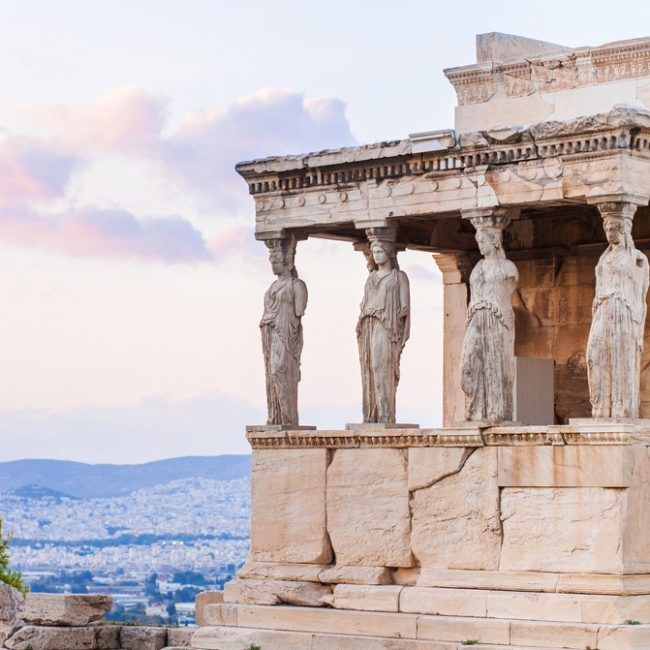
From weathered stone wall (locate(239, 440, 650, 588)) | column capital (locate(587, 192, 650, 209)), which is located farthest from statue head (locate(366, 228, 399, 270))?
column capital (locate(587, 192, 650, 209))

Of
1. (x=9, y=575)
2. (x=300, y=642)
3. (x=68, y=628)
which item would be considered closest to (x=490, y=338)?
(x=300, y=642)

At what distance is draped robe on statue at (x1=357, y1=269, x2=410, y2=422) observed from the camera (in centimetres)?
2080

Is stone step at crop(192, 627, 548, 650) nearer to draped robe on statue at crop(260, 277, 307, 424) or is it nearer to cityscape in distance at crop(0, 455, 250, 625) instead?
draped robe on statue at crop(260, 277, 307, 424)

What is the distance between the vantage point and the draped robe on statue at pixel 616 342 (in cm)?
1931

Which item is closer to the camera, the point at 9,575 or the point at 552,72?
the point at 552,72

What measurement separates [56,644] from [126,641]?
2.55ft

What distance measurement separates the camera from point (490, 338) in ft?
65.8

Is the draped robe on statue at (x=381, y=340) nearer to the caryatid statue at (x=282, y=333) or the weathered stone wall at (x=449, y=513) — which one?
the weathered stone wall at (x=449, y=513)

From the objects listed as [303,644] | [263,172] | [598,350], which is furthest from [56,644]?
[598,350]

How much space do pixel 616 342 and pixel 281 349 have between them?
11.9 feet

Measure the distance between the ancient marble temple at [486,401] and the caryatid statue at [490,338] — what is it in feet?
0.06

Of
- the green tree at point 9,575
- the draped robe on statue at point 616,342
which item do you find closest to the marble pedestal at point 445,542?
the draped robe on statue at point 616,342

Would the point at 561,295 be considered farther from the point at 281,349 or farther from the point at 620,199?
the point at 620,199

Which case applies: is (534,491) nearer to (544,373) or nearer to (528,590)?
(528,590)
